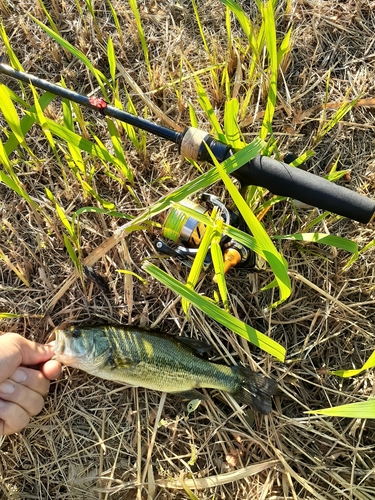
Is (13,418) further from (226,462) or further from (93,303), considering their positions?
(226,462)

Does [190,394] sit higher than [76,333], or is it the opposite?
[76,333]

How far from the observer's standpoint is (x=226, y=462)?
8.34ft

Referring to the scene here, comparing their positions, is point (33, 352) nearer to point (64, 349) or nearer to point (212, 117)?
point (64, 349)

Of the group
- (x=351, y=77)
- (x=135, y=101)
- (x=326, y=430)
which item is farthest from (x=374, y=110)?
(x=326, y=430)

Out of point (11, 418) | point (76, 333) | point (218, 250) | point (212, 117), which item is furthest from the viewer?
point (11, 418)

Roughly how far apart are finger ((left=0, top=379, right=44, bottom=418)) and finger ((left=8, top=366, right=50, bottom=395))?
0.02 m


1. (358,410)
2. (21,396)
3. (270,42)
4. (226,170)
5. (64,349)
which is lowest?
(21,396)

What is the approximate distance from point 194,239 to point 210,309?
2.07 ft

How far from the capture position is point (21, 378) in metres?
2.59

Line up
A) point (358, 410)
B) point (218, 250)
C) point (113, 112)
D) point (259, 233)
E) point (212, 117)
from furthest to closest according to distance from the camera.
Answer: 1. point (113, 112)
2. point (212, 117)
3. point (218, 250)
4. point (358, 410)
5. point (259, 233)

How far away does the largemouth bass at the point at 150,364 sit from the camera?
2412 mm

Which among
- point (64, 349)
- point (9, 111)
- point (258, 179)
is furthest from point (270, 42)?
point (64, 349)

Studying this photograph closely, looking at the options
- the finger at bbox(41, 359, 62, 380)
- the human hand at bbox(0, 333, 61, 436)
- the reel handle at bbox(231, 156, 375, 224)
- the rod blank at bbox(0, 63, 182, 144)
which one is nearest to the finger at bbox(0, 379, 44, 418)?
the human hand at bbox(0, 333, 61, 436)

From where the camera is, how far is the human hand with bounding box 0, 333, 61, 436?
2529mm
